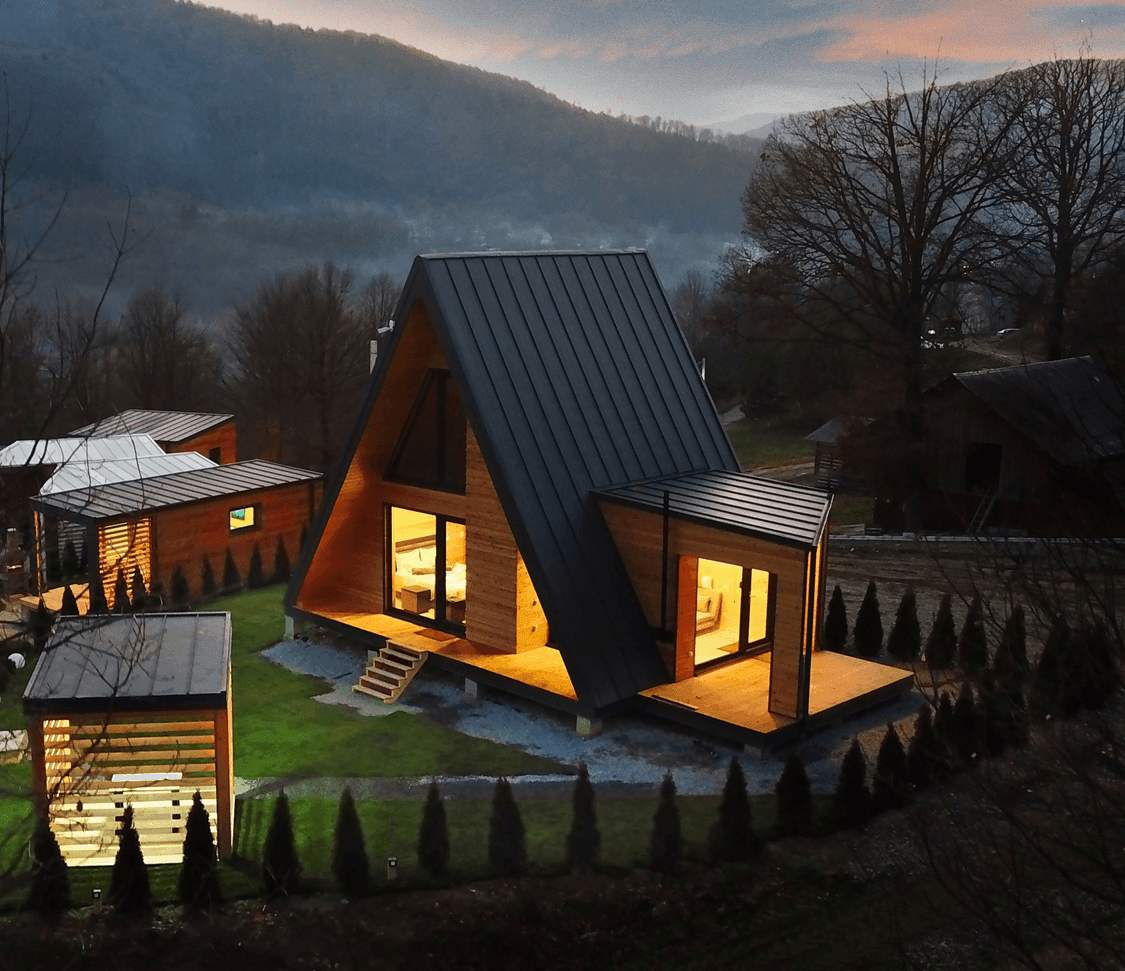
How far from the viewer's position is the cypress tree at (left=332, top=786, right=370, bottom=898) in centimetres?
1091

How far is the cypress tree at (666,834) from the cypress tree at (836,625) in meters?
7.48

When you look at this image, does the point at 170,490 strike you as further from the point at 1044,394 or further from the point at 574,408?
the point at 1044,394

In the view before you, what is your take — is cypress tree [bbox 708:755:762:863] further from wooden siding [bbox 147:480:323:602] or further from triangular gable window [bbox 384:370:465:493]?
wooden siding [bbox 147:480:323:602]

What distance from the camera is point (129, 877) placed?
10.5 m

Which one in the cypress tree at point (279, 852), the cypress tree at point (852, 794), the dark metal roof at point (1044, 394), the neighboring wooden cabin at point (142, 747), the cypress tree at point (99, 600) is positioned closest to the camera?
the cypress tree at point (99, 600)

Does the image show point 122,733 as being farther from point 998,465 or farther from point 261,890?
point 998,465

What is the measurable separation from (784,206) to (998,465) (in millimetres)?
9768

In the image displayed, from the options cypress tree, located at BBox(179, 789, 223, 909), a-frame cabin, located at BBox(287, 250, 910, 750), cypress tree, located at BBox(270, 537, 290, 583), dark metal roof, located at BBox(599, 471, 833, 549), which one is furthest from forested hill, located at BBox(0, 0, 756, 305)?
cypress tree, located at BBox(179, 789, 223, 909)

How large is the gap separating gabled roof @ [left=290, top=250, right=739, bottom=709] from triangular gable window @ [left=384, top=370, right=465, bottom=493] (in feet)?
2.47

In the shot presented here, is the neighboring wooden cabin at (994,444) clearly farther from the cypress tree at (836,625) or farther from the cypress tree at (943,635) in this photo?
the cypress tree at (943,635)

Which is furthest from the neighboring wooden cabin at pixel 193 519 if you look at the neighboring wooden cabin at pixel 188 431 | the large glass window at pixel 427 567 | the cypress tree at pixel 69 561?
the neighboring wooden cabin at pixel 188 431

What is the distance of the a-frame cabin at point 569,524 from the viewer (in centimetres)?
1458

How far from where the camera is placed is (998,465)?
1228 inches

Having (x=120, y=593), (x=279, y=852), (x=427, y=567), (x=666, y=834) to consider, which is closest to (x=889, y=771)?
(x=666, y=834)
